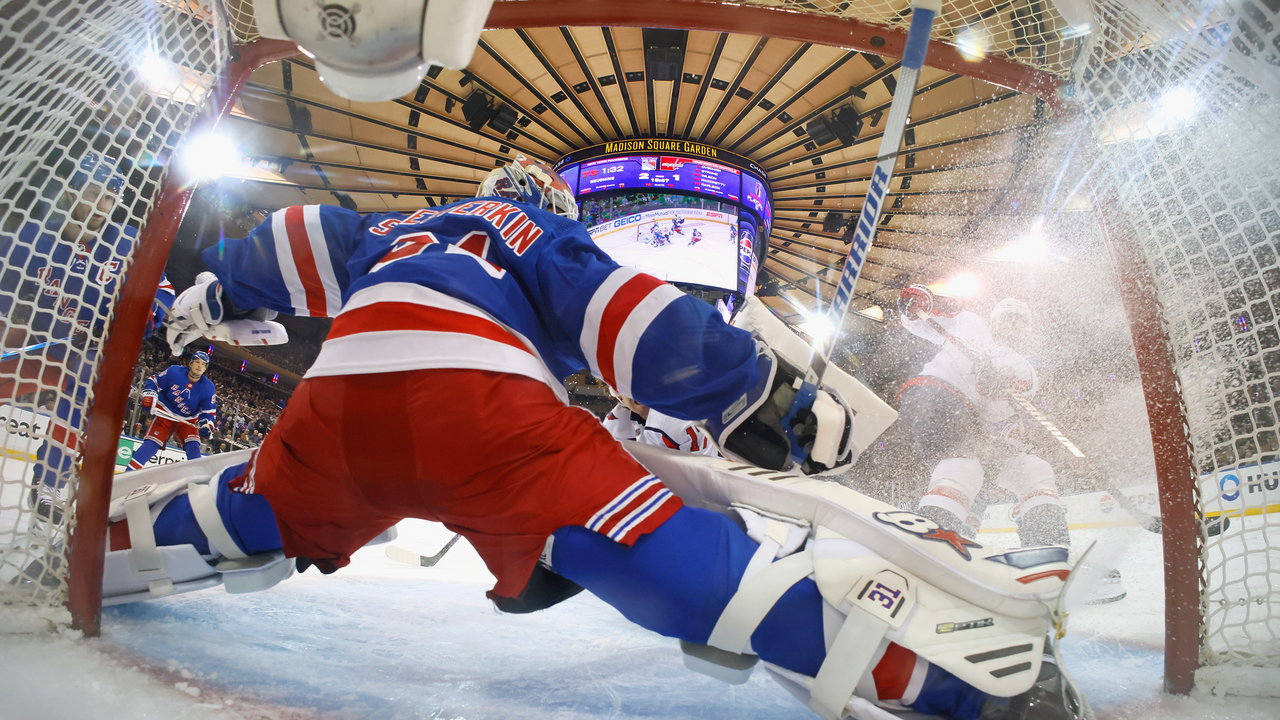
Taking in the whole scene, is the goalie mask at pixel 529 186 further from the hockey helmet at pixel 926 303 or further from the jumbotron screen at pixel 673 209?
the jumbotron screen at pixel 673 209

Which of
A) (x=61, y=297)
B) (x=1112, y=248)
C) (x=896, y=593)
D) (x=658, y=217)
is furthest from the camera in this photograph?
(x=658, y=217)

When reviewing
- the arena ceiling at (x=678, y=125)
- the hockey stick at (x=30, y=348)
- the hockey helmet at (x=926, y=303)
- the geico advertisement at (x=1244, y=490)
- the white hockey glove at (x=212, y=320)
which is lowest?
the geico advertisement at (x=1244, y=490)

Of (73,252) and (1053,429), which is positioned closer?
(73,252)

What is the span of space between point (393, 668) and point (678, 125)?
583cm

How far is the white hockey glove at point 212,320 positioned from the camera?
139 centimetres

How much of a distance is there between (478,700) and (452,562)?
1.75 metres

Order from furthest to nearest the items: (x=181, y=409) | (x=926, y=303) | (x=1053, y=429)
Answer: (x=181, y=409)
(x=1053, y=429)
(x=926, y=303)

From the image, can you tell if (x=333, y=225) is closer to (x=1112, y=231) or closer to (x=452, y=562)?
(x=1112, y=231)

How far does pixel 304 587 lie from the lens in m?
1.59

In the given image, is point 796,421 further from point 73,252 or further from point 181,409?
point 181,409

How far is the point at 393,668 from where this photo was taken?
3.59 feet

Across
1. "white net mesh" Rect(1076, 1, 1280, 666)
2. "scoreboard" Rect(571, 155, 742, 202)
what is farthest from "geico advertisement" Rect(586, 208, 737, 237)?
"white net mesh" Rect(1076, 1, 1280, 666)

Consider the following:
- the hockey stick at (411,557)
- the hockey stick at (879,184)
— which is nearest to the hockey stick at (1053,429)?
the hockey stick at (879,184)

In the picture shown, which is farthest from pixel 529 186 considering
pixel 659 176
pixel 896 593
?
pixel 659 176
